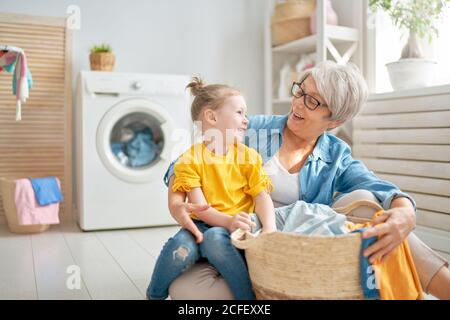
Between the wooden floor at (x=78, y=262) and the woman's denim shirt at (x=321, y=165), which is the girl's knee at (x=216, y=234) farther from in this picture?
the wooden floor at (x=78, y=262)

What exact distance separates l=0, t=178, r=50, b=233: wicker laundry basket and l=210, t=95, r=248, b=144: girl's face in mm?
1857

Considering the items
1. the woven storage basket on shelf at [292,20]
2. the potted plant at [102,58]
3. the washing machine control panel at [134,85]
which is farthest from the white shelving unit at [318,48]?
the potted plant at [102,58]

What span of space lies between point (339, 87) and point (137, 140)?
1.85 meters

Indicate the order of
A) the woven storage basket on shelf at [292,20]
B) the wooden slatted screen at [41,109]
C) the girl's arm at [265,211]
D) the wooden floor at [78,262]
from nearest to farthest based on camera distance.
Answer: the girl's arm at [265,211] < the wooden floor at [78,262] < the wooden slatted screen at [41,109] < the woven storage basket on shelf at [292,20]

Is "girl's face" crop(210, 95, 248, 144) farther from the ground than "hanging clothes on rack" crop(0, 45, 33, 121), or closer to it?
closer to it

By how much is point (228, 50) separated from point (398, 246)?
9.46 feet

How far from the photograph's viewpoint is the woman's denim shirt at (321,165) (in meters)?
1.68

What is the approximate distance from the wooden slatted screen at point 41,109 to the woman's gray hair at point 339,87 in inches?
88.8

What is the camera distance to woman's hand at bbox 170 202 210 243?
4.47 ft

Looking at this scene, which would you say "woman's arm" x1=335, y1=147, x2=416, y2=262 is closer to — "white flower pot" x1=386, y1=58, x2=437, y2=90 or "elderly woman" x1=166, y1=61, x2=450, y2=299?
"elderly woman" x1=166, y1=61, x2=450, y2=299

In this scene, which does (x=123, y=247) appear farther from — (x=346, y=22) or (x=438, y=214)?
(x=346, y=22)

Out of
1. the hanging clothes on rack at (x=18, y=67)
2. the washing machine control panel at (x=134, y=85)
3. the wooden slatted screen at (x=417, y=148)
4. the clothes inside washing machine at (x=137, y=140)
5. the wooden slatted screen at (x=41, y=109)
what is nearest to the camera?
the wooden slatted screen at (x=417, y=148)

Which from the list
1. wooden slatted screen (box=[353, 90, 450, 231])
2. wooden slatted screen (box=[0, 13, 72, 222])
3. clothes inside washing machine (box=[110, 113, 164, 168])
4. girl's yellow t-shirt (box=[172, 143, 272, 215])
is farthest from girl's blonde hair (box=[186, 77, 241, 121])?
wooden slatted screen (box=[0, 13, 72, 222])

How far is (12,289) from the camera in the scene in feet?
5.97
